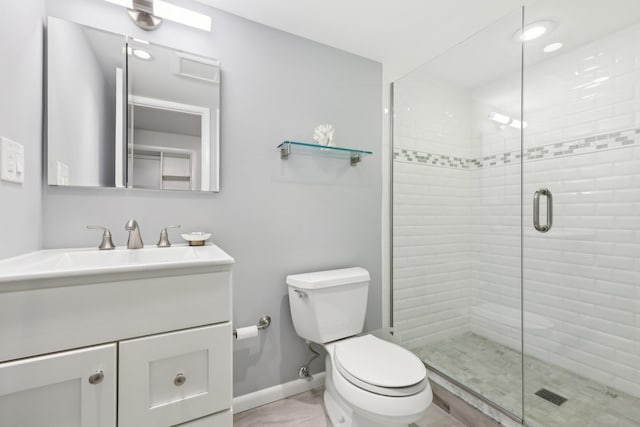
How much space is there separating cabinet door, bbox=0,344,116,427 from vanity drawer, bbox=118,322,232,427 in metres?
0.04

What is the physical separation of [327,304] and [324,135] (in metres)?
0.99

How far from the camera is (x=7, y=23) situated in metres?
0.92

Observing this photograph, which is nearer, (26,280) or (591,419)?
(26,280)

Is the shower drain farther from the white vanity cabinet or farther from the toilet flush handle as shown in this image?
the white vanity cabinet

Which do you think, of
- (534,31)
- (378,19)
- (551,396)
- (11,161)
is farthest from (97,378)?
(534,31)

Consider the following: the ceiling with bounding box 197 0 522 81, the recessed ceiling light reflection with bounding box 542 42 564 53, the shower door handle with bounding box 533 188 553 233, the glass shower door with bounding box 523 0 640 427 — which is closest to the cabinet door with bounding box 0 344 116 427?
the ceiling with bounding box 197 0 522 81

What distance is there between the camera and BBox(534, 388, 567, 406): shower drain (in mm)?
1485

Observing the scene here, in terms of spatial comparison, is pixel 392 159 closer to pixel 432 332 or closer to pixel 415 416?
pixel 432 332

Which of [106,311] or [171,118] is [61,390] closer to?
[106,311]

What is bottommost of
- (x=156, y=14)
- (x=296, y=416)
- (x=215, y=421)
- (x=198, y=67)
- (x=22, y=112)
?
(x=296, y=416)

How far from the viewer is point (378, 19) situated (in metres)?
1.56

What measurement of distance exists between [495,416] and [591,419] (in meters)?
0.48

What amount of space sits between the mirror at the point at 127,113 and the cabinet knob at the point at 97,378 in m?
0.80

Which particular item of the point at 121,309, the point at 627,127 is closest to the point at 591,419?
the point at 627,127
